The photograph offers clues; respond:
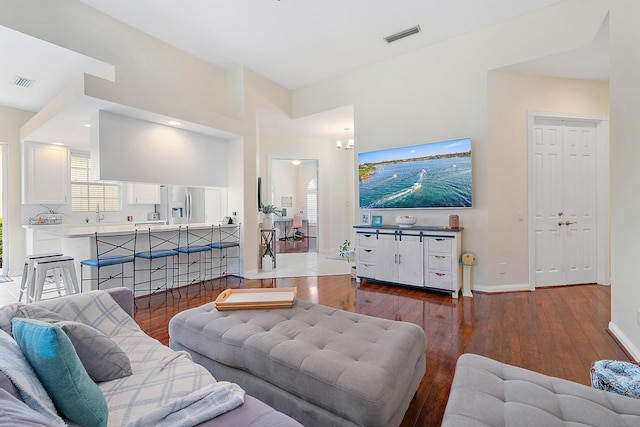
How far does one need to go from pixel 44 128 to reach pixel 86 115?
1367 mm

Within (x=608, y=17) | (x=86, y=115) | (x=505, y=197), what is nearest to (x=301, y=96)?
(x=86, y=115)

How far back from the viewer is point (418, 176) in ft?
14.7

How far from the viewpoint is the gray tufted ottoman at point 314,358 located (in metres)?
1.33

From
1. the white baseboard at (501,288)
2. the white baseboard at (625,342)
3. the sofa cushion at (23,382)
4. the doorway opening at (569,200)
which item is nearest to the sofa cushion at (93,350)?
the sofa cushion at (23,382)

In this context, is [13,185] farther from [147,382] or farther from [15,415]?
[15,415]

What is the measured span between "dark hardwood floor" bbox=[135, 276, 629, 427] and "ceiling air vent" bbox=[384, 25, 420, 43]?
3633mm

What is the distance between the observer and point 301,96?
6.00 meters

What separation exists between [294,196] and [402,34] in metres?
8.19

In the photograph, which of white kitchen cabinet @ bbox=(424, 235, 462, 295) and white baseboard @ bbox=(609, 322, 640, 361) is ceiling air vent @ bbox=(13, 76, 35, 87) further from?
white baseboard @ bbox=(609, 322, 640, 361)

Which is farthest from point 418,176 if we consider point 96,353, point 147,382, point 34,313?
point 34,313

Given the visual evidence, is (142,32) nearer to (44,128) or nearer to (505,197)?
(44,128)

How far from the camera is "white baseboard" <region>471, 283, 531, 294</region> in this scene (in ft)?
13.3

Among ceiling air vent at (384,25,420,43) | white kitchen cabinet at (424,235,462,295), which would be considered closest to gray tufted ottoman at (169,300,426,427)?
white kitchen cabinet at (424,235,462,295)

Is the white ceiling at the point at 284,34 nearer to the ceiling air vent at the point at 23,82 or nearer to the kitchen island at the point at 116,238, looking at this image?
the ceiling air vent at the point at 23,82
